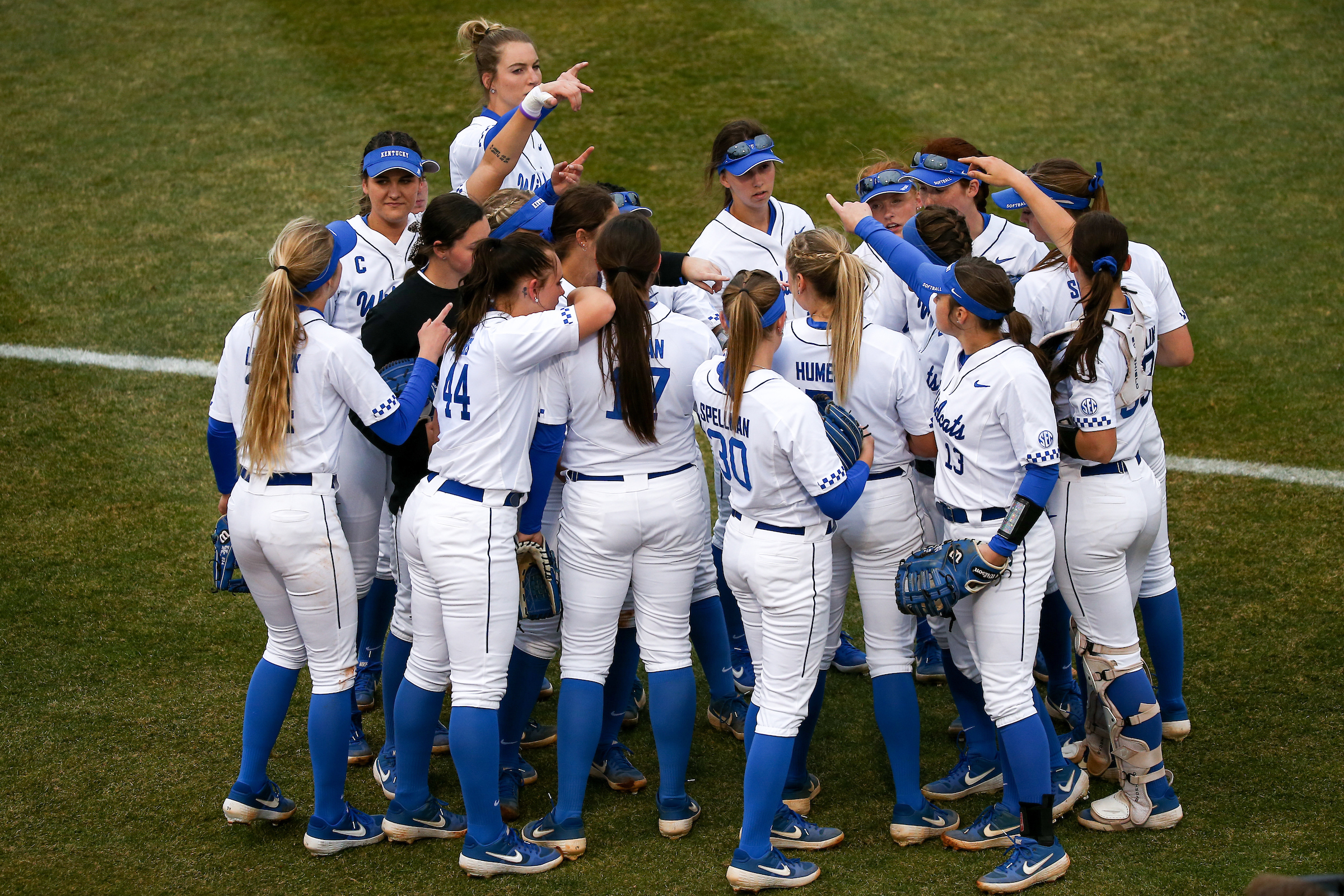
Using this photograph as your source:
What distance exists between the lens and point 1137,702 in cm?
390

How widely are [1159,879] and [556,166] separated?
10.1 ft

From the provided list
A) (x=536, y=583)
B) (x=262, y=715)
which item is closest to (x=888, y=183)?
(x=536, y=583)

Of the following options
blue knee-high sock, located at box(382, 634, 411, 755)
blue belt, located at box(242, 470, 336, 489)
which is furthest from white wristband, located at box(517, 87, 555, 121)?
blue knee-high sock, located at box(382, 634, 411, 755)

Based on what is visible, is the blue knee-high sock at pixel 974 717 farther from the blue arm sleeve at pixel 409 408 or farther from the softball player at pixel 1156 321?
the blue arm sleeve at pixel 409 408

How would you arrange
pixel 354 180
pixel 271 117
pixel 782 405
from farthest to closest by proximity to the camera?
pixel 271 117
pixel 354 180
pixel 782 405

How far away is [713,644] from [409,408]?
138 cm

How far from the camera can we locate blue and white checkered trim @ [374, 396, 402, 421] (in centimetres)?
381

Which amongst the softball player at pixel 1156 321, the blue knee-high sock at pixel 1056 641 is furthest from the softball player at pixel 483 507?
the blue knee-high sock at pixel 1056 641

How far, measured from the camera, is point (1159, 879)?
3615 mm

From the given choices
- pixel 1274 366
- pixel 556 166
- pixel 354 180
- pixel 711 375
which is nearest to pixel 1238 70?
pixel 1274 366

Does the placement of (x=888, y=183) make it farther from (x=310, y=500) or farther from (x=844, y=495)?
(x=310, y=500)

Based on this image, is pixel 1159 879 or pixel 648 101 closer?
pixel 1159 879

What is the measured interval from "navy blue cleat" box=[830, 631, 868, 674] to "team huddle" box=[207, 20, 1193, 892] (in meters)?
0.80

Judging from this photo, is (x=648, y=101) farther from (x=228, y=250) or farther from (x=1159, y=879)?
(x=1159, y=879)
